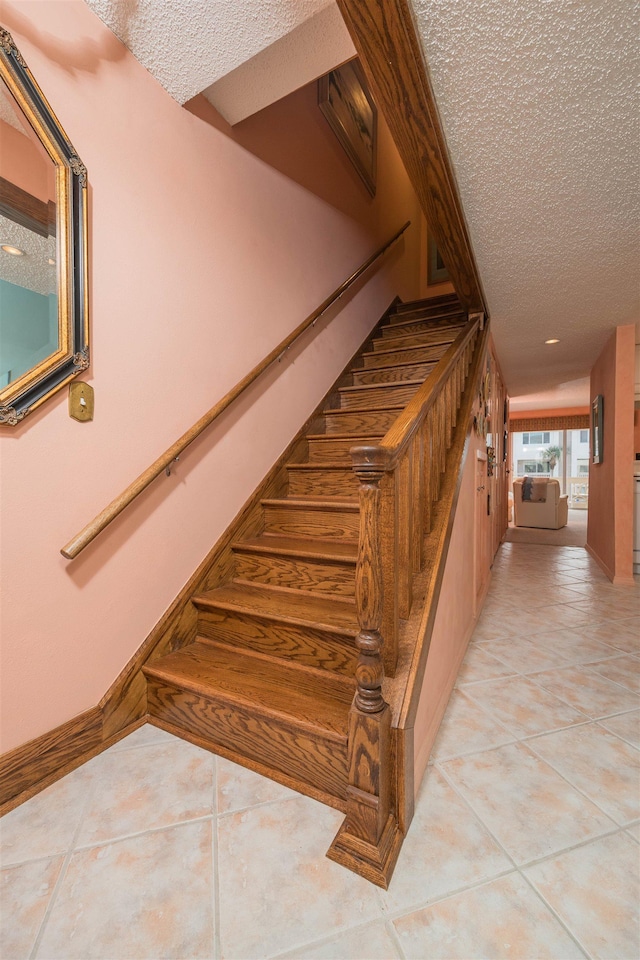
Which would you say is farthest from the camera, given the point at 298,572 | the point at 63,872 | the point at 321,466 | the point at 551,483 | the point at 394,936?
the point at 551,483

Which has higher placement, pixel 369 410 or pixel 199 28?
pixel 199 28

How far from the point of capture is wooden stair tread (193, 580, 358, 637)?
156 centimetres

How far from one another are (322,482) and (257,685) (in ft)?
3.98

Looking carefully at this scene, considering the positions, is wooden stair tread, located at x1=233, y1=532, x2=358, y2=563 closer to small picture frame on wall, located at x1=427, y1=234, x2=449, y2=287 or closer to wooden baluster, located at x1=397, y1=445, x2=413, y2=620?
wooden baluster, located at x1=397, y1=445, x2=413, y2=620

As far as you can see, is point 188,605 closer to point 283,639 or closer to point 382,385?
point 283,639

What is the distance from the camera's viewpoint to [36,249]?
1.27 meters

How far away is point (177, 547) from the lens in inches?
70.9

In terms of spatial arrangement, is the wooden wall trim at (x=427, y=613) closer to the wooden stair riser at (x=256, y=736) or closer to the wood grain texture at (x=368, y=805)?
the wood grain texture at (x=368, y=805)

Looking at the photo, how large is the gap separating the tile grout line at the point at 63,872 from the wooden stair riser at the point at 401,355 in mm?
2817

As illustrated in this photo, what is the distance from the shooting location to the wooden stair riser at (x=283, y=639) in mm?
1505

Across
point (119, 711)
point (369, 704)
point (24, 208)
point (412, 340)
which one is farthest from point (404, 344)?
point (119, 711)

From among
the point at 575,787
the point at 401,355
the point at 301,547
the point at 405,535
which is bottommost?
the point at 575,787

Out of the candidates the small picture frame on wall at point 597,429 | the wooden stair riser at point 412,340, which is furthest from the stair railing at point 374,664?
the small picture frame on wall at point 597,429

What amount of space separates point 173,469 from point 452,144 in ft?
5.66
